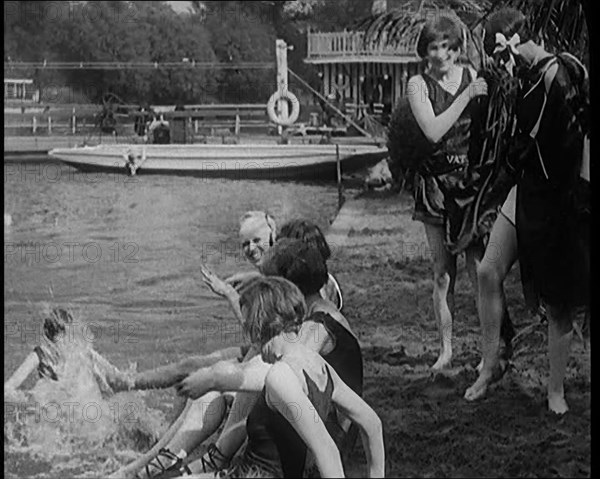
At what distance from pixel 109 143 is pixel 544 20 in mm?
1489

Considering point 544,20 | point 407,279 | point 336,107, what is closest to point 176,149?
point 336,107

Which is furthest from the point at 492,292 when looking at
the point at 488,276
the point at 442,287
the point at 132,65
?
the point at 132,65

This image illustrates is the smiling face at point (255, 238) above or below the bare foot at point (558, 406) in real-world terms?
above

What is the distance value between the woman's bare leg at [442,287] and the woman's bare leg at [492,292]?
99 mm

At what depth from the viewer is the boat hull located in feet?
13.6

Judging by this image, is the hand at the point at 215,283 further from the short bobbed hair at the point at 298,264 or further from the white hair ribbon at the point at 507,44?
the white hair ribbon at the point at 507,44

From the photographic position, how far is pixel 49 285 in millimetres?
4184

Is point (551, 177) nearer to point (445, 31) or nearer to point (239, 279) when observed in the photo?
point (445, 31)

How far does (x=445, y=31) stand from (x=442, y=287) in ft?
2.76

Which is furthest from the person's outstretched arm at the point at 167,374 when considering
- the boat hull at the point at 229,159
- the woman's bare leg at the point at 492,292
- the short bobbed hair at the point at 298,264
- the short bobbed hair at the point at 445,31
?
the short bobbed hair at the point at 445,31

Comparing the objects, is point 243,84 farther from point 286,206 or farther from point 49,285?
point 49,285

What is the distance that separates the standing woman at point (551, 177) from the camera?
4.05 metres

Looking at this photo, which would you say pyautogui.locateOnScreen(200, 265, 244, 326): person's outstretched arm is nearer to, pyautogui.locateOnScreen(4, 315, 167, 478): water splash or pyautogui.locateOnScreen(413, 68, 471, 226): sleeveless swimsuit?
pyautogui.locateOnScreen(4, 315, 167, 478): water splash

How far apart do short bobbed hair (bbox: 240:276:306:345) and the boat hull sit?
0.38m
